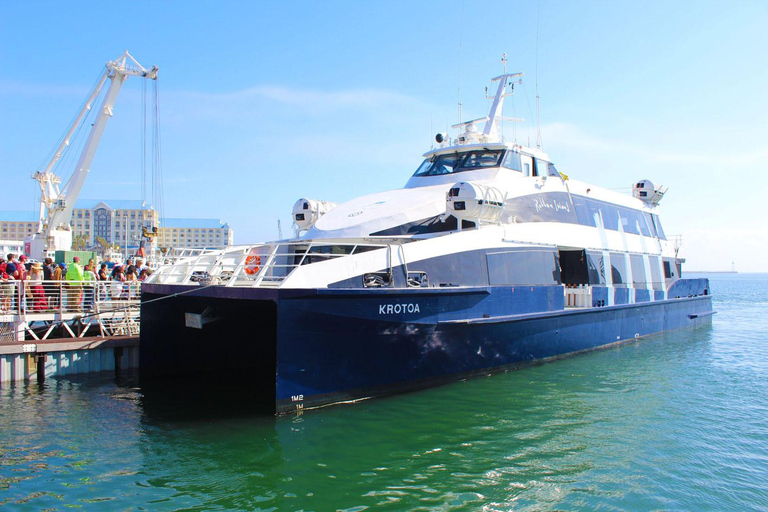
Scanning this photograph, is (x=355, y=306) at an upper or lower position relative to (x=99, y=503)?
upper

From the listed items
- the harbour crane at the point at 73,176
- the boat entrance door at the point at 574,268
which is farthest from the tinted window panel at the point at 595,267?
the harbour crane at the point at 73,176

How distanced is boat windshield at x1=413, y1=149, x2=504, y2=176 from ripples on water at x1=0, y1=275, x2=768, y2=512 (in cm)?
518

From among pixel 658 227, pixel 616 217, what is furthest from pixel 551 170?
pixel 658 227

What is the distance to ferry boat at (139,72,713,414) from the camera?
8.27 metres

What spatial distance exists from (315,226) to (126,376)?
4.91 meters

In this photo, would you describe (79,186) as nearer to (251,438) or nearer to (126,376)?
(126,376)

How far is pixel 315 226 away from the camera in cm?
1157

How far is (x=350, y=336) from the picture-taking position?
8375mm

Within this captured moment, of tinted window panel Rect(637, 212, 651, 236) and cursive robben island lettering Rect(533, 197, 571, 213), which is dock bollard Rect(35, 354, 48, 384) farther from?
tinted window panel Rect(637, 212, 651, 236)

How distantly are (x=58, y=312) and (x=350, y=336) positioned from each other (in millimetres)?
7662

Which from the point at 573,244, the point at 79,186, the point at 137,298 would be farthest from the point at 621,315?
the point at 79,186

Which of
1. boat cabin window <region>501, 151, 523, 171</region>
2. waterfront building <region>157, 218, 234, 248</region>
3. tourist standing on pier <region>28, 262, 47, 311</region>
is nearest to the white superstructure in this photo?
boat cabin window <region>501, 151, 523, 171</region>

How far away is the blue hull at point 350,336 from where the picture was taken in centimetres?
804

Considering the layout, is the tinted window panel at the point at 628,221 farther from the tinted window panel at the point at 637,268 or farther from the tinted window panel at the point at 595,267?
the tinted window panel at the point at 595,267
